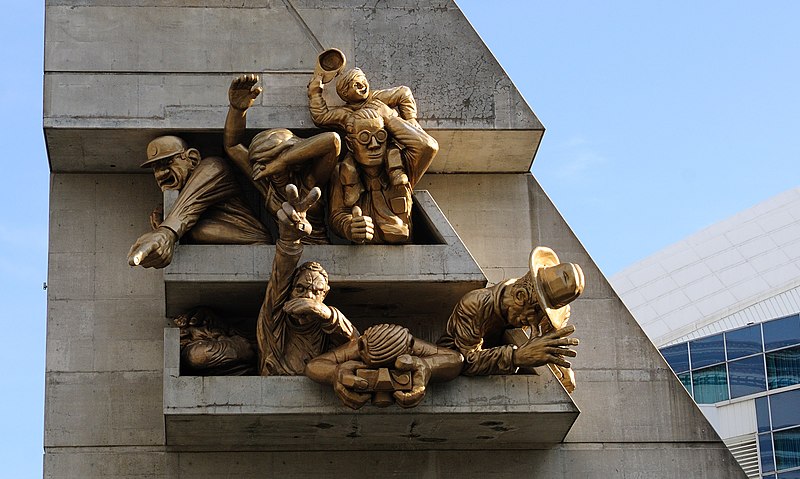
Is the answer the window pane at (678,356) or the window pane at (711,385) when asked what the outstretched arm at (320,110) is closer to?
the window pane at (711,385)

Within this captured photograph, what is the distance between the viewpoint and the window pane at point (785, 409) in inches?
1439

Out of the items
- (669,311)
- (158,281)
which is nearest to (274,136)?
(158,281)

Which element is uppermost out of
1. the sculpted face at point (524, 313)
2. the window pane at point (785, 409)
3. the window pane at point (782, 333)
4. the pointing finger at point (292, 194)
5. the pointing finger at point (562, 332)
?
the window pane at point (782, 333)

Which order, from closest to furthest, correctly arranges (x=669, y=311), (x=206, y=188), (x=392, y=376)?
(x=392, y=376) < (x=206, y=188) < (x=669, y=311)

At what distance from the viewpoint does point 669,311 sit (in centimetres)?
4444

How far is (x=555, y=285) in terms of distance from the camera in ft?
50.9

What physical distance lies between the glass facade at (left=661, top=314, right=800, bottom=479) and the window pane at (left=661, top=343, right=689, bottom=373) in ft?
2.15

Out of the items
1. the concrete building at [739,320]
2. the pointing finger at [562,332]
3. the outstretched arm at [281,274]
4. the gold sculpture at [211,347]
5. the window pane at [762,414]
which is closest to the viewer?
the outstretched arm at [281,274]

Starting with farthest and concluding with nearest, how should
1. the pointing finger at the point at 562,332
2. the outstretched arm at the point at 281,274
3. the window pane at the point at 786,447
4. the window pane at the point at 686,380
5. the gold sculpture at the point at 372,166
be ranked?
the window pane at the point at 686,380
the window pane at the point at 786,447
the gold sculpture at the point at 372,166
the pointing finger at the point at 562,332
the outstretched arm at the point at 281,274

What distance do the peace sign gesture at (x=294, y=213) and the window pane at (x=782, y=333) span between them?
930 inches

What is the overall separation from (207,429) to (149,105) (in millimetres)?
2973

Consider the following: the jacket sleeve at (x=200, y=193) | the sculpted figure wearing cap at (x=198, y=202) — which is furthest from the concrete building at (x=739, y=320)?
the jacket sleeve at (x=200, y=193)

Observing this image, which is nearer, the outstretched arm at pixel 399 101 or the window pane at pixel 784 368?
the outstretched arm at pixel 399 101

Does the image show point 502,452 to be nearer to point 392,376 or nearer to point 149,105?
point 392,376
